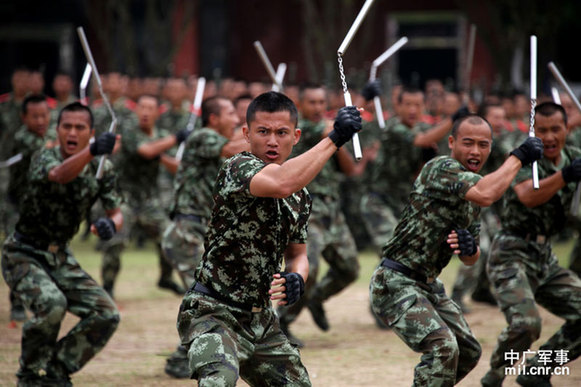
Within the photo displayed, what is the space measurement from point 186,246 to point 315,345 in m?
1.68

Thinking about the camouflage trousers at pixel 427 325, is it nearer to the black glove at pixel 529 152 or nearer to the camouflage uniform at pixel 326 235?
the black glove at pixel 529 152

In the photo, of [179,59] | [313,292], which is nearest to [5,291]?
[313,292]

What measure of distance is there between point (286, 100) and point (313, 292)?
4556mm

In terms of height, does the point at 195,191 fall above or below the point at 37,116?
below

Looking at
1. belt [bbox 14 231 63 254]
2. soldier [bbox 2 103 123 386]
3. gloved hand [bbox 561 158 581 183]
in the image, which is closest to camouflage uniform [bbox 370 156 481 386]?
gloved hand [bbox 561 158 581 183]

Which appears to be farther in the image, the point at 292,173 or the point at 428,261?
the point at 428,261

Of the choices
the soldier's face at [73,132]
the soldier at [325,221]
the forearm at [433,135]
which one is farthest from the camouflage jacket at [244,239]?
the forearm at [433,135]

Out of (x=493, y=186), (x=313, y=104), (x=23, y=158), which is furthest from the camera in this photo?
(x=23, y=158)

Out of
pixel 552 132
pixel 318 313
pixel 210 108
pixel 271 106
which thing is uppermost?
pixel 271 106

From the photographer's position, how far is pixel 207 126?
8453mm

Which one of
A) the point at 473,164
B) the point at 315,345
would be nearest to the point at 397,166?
the point at 315,345

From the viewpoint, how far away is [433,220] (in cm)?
620

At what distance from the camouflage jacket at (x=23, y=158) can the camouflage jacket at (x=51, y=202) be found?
2.68m

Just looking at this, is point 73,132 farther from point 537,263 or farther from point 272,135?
point 537,263
